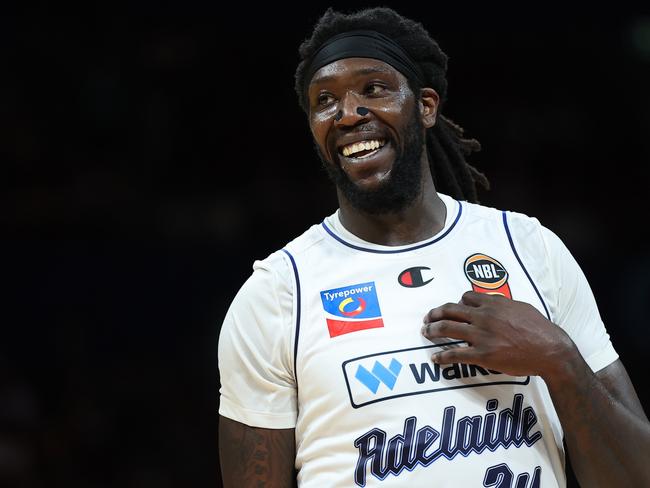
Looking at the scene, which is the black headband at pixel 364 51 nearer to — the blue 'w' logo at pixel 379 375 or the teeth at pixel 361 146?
the teeth at pixel 361 146

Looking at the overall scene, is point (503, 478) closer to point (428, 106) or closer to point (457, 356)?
point (457, 356)

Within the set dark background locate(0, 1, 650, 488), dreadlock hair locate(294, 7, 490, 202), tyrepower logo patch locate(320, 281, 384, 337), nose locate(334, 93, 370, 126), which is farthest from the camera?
dark background locate(0, 1, 650, 488)

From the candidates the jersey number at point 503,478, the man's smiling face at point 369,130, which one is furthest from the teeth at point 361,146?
the jersey number at point 503,478

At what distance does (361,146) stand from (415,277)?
14.9 inches

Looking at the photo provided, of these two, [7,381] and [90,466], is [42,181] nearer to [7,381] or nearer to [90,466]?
[7,381]

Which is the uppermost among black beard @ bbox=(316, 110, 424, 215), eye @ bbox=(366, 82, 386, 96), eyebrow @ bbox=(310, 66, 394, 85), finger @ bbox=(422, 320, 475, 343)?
eyebrow @ bbox=(310, 66, 394, 85)

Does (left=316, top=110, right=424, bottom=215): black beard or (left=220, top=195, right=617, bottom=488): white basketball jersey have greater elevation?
(left=316, top=110, right=424, bottom=215): black beard

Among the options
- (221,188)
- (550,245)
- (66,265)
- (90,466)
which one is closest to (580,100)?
(221,188)

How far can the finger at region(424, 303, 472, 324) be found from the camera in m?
2.29

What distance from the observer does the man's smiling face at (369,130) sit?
8.34ft

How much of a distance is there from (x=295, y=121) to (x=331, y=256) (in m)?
4.35

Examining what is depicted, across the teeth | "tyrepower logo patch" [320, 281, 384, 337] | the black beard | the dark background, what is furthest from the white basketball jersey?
the dark background

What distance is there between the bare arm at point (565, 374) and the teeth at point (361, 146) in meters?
0.52

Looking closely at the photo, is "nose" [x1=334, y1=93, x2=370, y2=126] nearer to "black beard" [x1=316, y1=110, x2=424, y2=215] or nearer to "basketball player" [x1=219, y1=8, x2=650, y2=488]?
"basketball player" [x1=219, y1=8, x2=650, y2=488]
